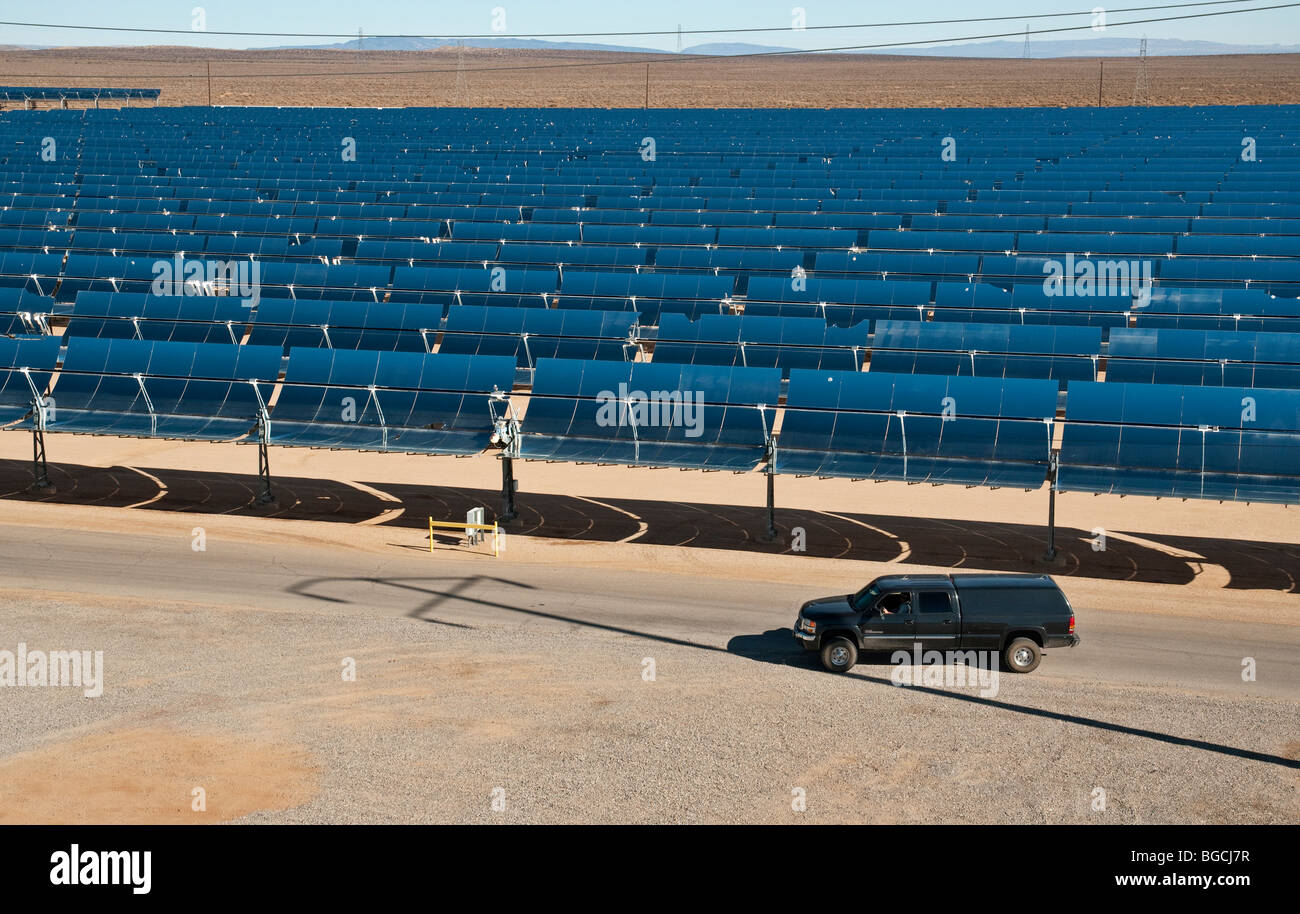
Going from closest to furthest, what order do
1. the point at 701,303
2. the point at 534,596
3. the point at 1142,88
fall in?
the point at 534,596, the point at 701,303, the point at 1142,88

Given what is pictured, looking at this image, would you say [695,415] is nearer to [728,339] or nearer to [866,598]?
[728,339]

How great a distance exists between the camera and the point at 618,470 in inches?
1319

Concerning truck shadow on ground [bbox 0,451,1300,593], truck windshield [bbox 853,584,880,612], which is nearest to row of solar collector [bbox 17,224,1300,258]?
truck shadow on ground [bbox 0,451,1300,593]

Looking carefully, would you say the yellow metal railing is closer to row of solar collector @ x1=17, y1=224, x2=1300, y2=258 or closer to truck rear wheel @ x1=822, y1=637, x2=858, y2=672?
truck rear wheel @ x1=822, y1=637, x2=858, y2=672

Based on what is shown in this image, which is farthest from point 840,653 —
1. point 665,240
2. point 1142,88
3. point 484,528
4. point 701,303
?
point 1142,88

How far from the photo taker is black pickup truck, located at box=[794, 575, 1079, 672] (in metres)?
20.7

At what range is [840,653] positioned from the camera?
68.5ft

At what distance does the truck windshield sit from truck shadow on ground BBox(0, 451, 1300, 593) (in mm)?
5057

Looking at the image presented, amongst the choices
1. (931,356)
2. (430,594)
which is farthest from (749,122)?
(430,594)

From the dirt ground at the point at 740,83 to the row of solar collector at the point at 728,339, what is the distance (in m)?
88.1

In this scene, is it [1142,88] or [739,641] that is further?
[1142,88]

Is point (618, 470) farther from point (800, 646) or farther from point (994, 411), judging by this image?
point (800, 646)

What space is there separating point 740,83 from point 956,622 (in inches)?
5454

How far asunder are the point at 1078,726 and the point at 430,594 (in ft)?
39.7
